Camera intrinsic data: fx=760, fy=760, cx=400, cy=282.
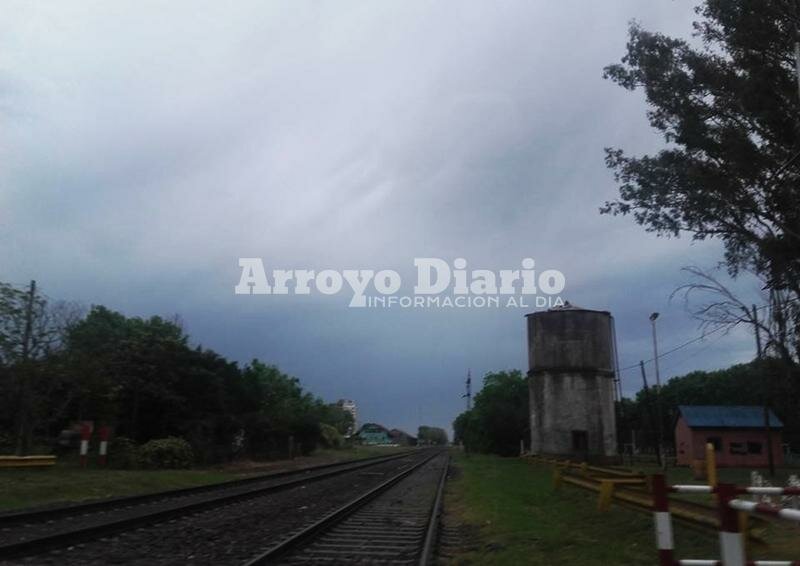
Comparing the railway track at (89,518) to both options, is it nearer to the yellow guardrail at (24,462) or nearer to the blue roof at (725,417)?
the yellow guardrail at (24,462)

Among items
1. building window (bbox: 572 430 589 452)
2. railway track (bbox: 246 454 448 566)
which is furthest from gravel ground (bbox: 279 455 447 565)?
building window (bbox: 572 430 589 452)

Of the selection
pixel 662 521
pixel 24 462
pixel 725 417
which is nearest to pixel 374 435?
pixel 725 417

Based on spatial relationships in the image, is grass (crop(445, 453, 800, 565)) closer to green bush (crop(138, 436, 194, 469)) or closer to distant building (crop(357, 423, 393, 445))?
green bush (crop(138, 436, 194, 469))

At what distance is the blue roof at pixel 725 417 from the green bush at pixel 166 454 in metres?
36.6

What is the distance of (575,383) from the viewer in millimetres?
48938

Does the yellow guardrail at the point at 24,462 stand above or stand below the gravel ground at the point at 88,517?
above

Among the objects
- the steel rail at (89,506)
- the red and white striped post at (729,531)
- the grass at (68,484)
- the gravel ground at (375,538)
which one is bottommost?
the gravel ground at (375,538)

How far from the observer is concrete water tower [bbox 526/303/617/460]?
48.5 m

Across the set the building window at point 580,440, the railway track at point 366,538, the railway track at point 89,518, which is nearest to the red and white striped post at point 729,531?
the railway track at point 366,538

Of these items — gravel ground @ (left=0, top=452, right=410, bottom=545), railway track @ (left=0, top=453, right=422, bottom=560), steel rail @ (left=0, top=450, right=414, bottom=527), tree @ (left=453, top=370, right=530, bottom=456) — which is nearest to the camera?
railway track @ (left=0, top=453, right=422, bottom=560)

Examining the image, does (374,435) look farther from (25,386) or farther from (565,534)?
(565,534)

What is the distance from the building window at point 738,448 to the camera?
54.2 metres

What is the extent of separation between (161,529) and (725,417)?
52.0m

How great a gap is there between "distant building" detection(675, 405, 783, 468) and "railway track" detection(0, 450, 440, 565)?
42.0 m
